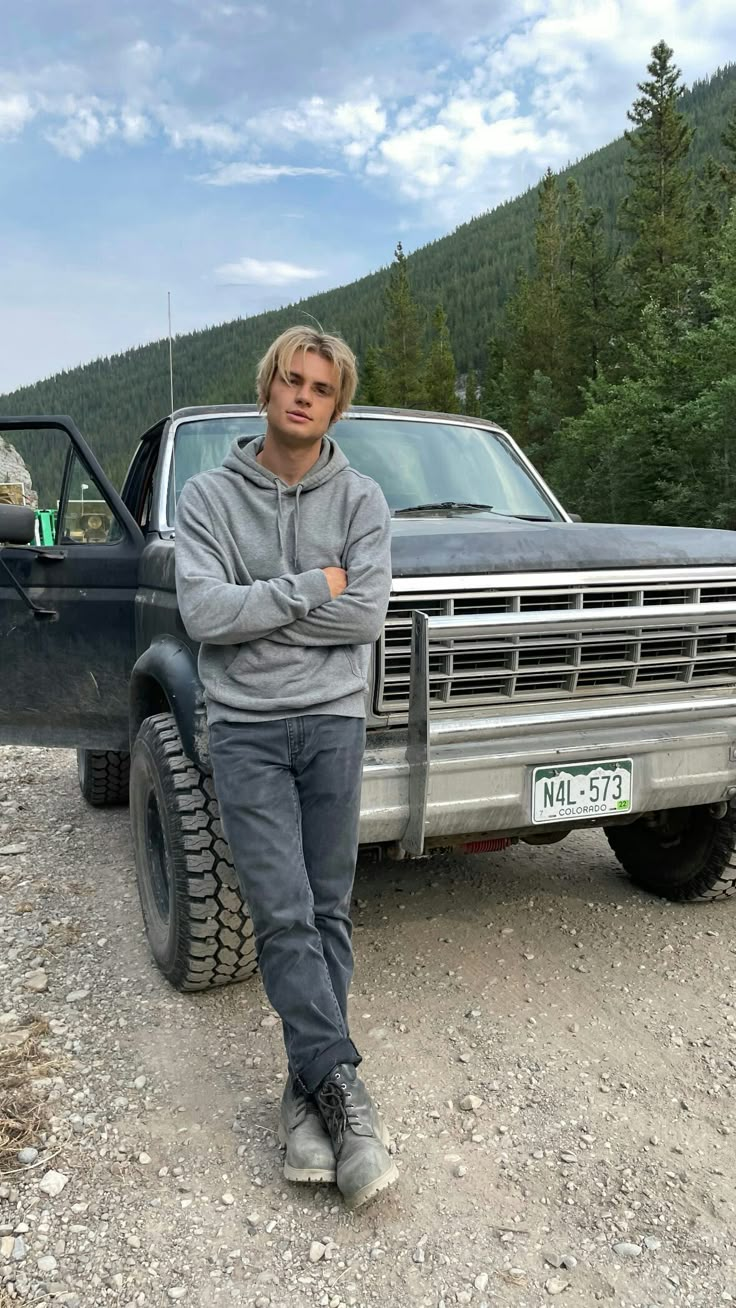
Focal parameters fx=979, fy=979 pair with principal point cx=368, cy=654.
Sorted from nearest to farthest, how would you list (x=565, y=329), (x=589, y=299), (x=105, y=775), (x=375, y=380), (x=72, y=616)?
(x=72, y=616), (x=105, y=775), (x=589, y=299), (x=565, y=329), (x=375, y=380)

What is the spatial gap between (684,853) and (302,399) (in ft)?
8.76

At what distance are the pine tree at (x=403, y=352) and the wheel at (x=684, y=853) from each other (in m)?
69.2

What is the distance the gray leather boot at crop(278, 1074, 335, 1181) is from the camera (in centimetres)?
236

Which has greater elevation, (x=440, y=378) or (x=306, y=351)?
(x=440, y=378)

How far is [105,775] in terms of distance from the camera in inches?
215

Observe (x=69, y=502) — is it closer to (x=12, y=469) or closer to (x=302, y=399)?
(x=302, y=399)

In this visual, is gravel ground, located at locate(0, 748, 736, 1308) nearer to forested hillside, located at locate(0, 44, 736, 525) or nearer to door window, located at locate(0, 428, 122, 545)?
door window, located at locate(0, 428, 122, 545)

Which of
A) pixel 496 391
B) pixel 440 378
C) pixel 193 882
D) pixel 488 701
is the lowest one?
pixel 193 882

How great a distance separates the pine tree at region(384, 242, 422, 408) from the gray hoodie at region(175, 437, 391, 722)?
232ft

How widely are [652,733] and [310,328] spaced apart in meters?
1.66

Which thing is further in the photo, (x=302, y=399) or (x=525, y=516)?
(x=525, y=516)

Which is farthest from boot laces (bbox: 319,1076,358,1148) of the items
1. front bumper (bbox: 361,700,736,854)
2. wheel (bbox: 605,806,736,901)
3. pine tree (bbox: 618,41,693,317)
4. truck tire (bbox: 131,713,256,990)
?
pine tree (bbox: 618,41,693,317)

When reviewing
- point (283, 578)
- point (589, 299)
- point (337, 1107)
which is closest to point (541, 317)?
point (589, 299)

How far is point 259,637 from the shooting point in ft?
7.87
